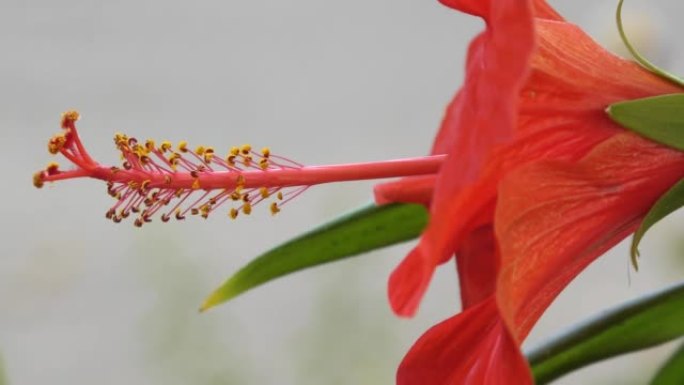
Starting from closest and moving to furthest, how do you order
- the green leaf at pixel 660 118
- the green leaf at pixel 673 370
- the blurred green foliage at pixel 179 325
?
the green leaf at pixel 660 118 < the green leaf at pixel 673 370 < the blurred green foliage at pixel 179 325

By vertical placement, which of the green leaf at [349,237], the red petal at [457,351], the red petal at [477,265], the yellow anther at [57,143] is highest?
the yellow anther at [57,143]

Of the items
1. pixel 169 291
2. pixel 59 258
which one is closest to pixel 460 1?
pixel 169 291

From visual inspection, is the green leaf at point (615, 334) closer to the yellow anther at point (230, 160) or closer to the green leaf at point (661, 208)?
the green leaf at point (661, 208)

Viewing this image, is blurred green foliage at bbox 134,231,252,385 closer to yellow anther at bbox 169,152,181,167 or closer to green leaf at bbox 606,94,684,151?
yellow anther at bbox 169,152,181,167

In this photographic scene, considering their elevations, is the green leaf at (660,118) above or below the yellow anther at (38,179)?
below

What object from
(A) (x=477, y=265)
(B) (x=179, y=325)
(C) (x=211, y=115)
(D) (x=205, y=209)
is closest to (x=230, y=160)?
(D) (x=205, y=209)

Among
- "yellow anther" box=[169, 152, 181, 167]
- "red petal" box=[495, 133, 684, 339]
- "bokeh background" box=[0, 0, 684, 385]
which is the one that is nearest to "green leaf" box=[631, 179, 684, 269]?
"red petal" box=[495, 133, 684, 339]

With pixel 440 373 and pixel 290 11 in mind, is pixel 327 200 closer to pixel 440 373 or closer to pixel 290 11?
pixel 440 373

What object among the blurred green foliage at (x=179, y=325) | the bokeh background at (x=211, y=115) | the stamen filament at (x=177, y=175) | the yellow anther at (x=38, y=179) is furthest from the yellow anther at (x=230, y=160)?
the bokeh background at (x=211, y=115)
